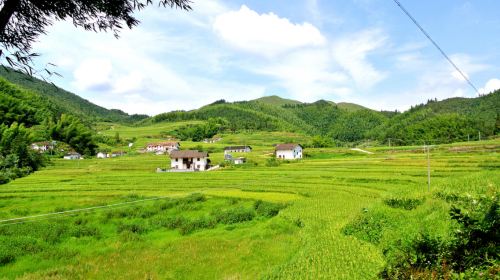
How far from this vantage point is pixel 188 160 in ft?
216

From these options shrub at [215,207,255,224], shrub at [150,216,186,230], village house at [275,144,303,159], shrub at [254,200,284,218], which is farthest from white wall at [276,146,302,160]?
shrub at [150,216,186,230]

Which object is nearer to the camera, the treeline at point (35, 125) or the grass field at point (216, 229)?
the grass field at point (216, 229)

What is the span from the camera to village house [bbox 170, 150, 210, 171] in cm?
6512

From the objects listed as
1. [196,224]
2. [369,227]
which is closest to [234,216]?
[196,224]

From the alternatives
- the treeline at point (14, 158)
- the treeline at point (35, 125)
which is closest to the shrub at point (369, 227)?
the treeline at point (14, 158)

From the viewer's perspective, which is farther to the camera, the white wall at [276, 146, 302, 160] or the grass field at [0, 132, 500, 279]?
the white wall at [276, 146, 302, 160]

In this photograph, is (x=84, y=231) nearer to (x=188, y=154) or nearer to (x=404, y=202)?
(x=404, y=202)

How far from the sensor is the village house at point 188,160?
65125 millimetres

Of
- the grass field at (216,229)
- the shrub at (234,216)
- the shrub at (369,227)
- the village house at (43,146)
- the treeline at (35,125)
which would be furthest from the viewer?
the village house at (43,146)

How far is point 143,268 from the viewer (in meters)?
15.0

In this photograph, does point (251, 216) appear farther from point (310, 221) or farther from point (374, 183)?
point (374, 183)

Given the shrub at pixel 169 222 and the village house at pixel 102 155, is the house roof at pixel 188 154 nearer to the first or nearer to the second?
the shrub at pixel 169 222

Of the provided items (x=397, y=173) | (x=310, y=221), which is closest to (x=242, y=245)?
(x=310, y=221)

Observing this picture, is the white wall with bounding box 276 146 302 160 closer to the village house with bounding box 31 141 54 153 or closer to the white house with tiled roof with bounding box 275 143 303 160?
the white house with tiled roof with bounding box 275 143 303 160
